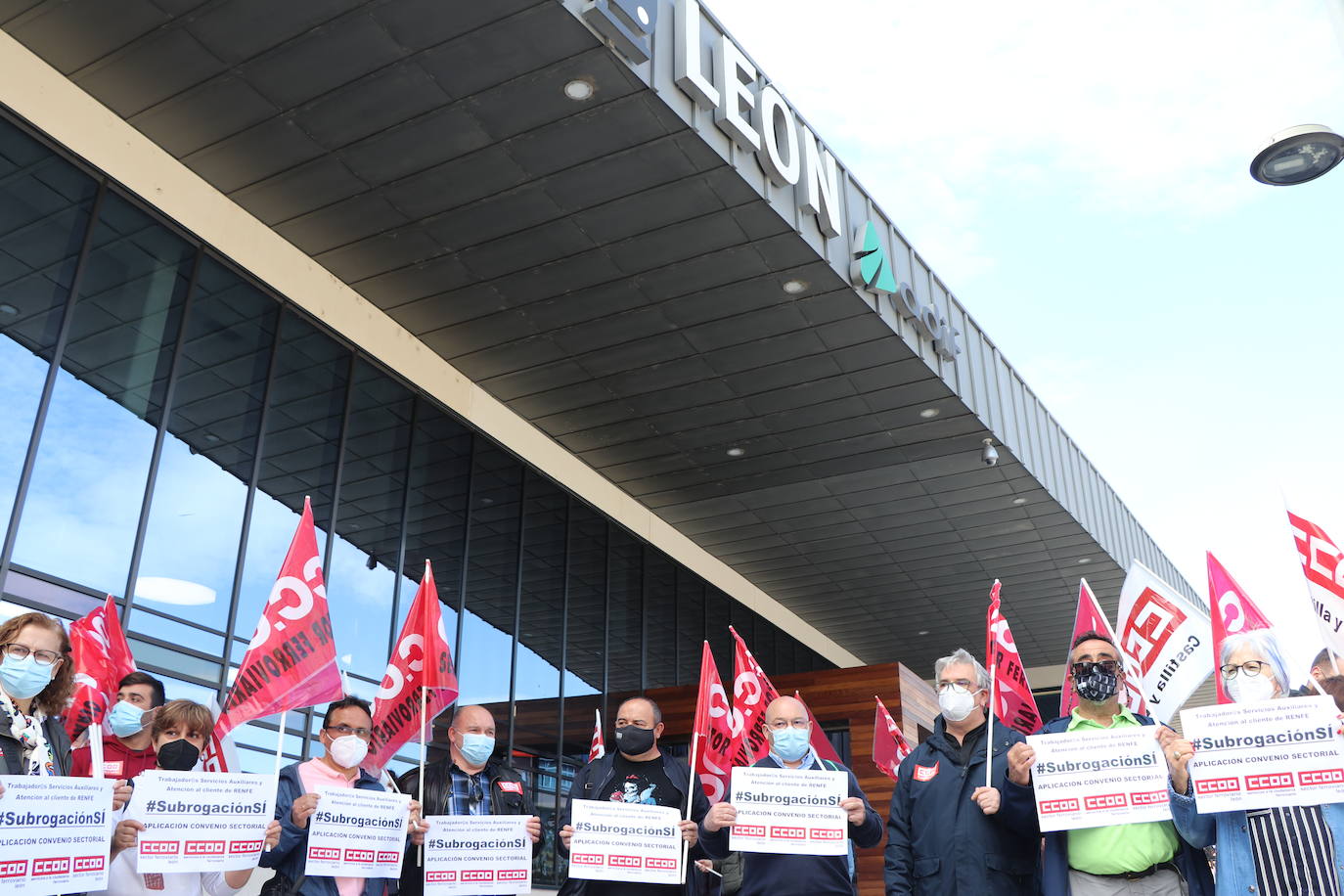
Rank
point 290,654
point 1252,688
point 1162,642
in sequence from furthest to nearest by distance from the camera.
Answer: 1. point 1162,642
2. point 290,654
3. point 1252,688

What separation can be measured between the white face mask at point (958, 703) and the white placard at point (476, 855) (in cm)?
189

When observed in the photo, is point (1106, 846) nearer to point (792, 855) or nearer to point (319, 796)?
point (792, 855)

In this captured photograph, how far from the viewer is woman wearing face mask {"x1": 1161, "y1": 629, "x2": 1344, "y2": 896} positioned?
3553 mm

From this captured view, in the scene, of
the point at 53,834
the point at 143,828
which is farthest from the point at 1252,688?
the point at 53,834

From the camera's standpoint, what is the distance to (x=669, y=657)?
14406mm

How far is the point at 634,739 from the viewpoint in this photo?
522 cm

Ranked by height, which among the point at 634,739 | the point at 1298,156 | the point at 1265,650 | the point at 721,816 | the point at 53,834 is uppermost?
the point at 1298,156

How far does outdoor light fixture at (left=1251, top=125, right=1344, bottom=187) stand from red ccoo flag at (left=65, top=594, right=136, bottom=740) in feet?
22.4

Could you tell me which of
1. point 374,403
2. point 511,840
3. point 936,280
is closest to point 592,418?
point 374,403

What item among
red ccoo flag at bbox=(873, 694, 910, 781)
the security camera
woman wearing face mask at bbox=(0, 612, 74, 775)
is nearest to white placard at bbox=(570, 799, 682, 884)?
woman wearing face mask at bbox=(0, 612, 74, 775)

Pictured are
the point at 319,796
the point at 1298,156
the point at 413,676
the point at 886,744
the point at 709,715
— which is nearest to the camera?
the point at 319,796

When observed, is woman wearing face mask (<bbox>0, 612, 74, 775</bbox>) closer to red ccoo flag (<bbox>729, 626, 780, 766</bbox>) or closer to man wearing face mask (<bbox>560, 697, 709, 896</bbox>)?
man wearing face mask (<bbox>560, 697, 709, 896</bbox>)

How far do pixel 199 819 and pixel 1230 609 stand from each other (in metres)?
4.00

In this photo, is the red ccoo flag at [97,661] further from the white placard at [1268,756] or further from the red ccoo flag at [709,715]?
the white placard at [1268,756]
